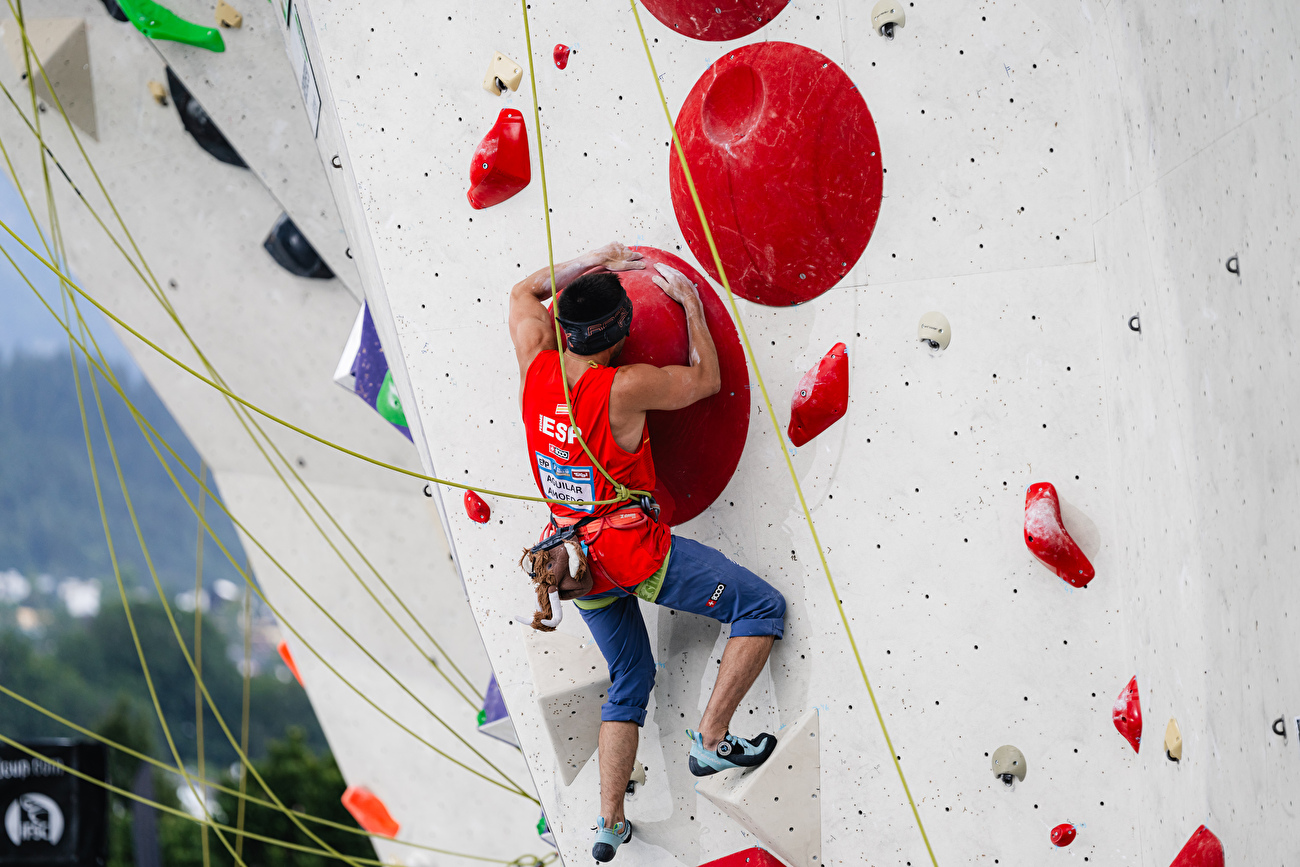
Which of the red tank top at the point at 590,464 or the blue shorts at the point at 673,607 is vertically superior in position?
the red tank top at the point at 590,464

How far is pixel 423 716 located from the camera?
5012 mm

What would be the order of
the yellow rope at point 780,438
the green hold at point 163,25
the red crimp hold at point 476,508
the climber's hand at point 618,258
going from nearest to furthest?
1. the yellow rope at point 780,438
2. the climber's hand at point 618,258
3. the red crimp hold at point 476,508
4. the green hold at point 163,25

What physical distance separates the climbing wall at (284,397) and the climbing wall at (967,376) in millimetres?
1822

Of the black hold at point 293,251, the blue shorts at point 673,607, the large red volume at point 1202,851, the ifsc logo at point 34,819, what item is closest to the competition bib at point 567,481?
the blue shorts at point 673,607

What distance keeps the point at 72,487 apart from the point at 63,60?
2534 centimetres

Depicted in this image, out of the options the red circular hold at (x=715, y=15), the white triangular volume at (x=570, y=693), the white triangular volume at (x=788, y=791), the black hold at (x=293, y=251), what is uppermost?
the black hold at (x=293, y=251)

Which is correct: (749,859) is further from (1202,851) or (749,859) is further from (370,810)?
(370,810)

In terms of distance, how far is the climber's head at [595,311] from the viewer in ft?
7.29

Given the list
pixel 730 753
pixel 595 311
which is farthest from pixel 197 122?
pixel 730 753

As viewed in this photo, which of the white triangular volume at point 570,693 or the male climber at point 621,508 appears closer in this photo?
the male climber at point 621,508

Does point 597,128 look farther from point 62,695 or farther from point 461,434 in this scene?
point 62,695

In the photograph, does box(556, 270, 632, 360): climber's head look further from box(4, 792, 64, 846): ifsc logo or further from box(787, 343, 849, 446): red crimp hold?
box(4, 792, 64, 846): ifsc logo

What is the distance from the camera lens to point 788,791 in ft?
8.11

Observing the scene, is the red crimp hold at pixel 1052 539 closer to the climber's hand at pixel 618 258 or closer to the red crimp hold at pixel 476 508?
the climber's hand at pixel 618 258
